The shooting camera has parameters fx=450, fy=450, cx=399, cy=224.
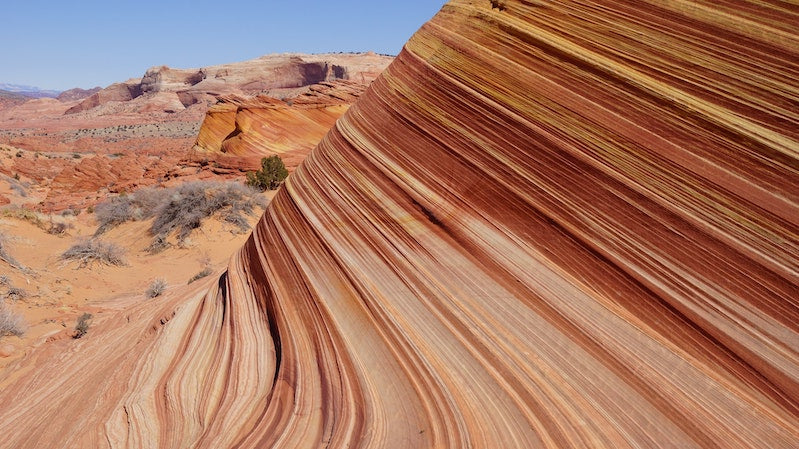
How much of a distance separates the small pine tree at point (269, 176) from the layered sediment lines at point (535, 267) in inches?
450

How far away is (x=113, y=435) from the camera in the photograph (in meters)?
2.78

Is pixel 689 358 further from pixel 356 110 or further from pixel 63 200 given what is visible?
pixel 63 200

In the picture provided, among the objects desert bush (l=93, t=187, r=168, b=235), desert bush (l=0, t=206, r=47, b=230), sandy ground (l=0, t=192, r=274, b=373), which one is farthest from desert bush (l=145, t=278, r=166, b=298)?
desert bush (l=0, t=206, r=47, b=230)

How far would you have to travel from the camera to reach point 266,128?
769 inches

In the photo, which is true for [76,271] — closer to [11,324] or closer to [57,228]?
[11,324]

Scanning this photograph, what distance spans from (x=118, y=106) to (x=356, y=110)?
87253 millimetres

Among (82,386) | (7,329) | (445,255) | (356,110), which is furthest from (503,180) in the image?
(7,329)

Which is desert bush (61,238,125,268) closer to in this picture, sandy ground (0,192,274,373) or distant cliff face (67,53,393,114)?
sandy ground (0,192,274,373)

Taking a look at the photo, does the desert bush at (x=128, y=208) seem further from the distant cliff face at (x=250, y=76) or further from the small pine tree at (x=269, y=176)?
the distant cliff face at (x=250, y=76)

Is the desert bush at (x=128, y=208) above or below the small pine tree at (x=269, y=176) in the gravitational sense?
below

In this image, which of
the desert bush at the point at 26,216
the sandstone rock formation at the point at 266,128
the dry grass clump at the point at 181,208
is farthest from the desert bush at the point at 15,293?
the sandstone rock formation at the point at 266,128

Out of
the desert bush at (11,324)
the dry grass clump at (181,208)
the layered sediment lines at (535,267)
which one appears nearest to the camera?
the layered sediment lines at (535,267)

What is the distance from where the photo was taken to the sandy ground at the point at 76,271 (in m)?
6.41

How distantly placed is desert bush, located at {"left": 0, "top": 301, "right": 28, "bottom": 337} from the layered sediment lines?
2.97 meters
